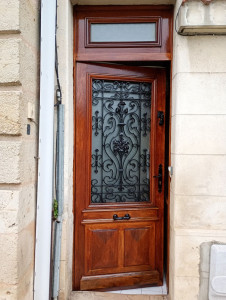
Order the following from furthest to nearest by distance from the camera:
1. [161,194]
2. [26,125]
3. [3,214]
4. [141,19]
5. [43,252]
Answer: [161,194] < [141,19] < [43,252] < [26,125] < [3,214]

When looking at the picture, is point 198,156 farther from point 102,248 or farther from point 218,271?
point 102,248

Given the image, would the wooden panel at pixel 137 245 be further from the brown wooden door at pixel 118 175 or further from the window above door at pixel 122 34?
the window above door at pixel 122 34

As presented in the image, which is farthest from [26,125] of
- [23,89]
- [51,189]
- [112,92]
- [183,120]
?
[183,120]

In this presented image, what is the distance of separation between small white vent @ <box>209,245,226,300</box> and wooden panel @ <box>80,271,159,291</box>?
2.40ft

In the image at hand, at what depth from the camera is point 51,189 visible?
2469 millimetres

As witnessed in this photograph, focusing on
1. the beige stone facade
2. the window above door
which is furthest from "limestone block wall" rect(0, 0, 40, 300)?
the window above door

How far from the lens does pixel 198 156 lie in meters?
2.56

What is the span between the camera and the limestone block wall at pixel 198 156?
2.54 meters

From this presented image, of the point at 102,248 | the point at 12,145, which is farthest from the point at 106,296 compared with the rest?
the point at 12,145

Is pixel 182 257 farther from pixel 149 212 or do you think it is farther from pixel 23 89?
pixel 23 89

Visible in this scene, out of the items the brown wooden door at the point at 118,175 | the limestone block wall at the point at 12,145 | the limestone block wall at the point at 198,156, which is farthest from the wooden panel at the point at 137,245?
the limestone block wall at the point at 12,145

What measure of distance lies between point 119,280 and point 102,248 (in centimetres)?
41

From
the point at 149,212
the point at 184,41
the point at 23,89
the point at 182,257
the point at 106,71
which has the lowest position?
the point at 182,257

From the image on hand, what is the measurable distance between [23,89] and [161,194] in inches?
71.8
